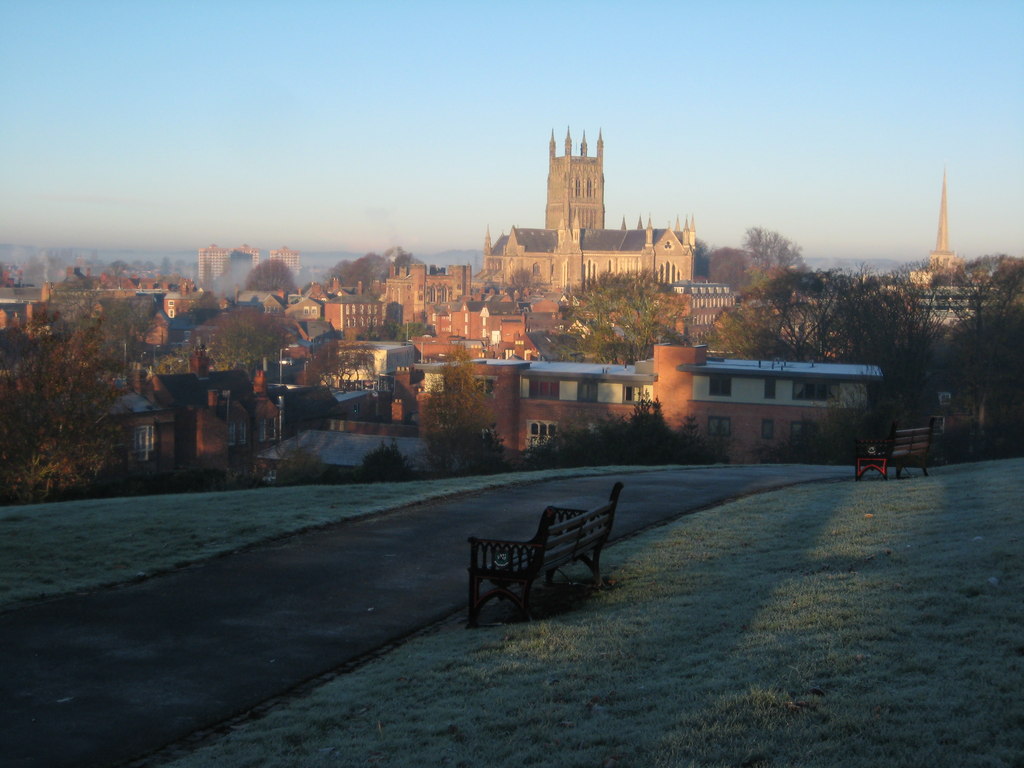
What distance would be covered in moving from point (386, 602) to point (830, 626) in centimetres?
480

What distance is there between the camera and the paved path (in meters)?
7.95

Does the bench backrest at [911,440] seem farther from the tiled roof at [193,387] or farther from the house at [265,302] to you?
the house at [265,302]

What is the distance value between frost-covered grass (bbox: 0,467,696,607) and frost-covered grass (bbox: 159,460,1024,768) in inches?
186

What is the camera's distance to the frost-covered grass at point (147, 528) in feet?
40.8

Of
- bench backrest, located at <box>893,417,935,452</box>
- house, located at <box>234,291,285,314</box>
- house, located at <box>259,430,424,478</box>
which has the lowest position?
house, located at <box>259,430,424,478</box>

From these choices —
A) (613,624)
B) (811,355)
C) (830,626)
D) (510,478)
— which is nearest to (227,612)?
(613,624)

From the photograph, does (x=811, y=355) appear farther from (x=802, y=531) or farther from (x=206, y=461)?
(x=802, y=531)

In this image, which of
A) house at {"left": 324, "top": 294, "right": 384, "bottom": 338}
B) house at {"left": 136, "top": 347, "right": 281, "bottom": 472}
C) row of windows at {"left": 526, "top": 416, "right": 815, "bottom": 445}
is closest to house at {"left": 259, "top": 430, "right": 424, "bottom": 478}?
house at {"left": 136, "top": 347, "right": 281, "bottom": 472}

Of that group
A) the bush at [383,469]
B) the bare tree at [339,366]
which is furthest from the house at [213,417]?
the bare tree at [339,366]

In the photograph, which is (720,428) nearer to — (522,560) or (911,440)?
(911,440)

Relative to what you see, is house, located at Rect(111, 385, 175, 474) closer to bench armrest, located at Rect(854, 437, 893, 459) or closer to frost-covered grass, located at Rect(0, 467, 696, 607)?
frost-covered grass, located at Rect(0, 467, 696, 607)

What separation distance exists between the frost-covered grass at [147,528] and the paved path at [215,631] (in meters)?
0.49

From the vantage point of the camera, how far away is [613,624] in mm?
9742

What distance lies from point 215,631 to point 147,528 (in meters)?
5.07
